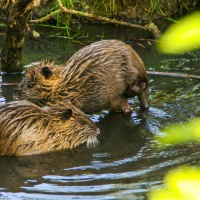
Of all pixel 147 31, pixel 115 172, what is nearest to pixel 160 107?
pixel 115 172

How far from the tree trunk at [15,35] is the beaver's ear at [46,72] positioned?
1.00m

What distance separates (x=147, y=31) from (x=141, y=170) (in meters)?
4.22

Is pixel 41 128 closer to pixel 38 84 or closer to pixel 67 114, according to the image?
pixel 67 114

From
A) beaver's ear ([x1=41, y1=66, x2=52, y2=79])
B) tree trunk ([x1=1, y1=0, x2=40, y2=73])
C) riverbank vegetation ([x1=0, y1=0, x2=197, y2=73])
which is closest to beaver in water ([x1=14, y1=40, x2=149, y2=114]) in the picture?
beaver's ear ([x1=41, y1=66, x2=52, y2=79])

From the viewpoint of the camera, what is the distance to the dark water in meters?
3.47

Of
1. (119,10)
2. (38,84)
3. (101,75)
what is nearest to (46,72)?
(38,84)

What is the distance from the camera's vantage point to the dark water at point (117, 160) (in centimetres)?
347

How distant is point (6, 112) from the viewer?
13.7ft

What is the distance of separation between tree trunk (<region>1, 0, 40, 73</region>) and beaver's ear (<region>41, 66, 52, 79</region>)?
100 centimetres

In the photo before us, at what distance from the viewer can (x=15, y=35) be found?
236 inches

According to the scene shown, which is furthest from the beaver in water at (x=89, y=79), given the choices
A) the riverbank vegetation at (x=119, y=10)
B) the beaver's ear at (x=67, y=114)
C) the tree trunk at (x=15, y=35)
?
the riverbank vegetation at (x=119, y=10)

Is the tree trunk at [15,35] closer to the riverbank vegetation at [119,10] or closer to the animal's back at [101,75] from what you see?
the animal's back at [101,75]

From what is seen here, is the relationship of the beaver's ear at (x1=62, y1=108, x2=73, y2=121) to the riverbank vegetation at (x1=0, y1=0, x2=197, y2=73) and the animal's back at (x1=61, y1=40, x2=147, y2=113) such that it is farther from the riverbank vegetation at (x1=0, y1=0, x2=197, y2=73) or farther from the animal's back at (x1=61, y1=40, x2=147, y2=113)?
the riverbank vegetation at (x1=0, y1=0, x2=197, y2=73)

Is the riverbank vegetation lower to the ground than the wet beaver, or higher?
higher
